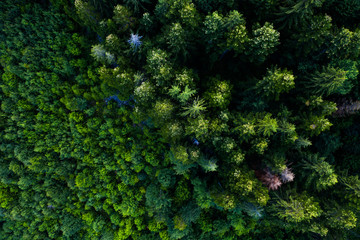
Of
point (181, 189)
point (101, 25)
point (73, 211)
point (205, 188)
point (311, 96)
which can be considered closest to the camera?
point (311, 96)

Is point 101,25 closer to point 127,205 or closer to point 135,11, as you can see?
point 135,11

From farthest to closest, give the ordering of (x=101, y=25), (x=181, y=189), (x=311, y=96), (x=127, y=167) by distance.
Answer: (x=127, y=167), (x=181, y=189), (x=101, y=25), (x=311, y=96)

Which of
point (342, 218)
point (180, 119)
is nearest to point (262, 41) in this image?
point (180, 119)

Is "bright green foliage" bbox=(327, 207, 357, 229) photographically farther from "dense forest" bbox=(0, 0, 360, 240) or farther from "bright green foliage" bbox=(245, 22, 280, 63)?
"bright green foliage" bbox=(245, 22, 280, 63)

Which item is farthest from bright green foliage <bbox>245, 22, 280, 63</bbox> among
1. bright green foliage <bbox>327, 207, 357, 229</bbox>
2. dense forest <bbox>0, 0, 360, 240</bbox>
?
bright green foliage <bbox>327, 207, 357, 229</bbox>

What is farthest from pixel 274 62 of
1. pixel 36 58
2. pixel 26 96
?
pixel 26 96

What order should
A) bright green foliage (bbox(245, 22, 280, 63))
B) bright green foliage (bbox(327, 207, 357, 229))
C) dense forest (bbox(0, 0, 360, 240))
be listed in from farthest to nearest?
1. bright green foliage (bbox(327, 207, 357, 229))
2. dense forest (bbox(0, 0, 360, 240))
3. bright green foliage (bbox(245, 22, 280, 63))

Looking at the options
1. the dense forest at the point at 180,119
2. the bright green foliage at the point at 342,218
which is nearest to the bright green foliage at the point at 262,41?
the dense forest at the point at 180,119

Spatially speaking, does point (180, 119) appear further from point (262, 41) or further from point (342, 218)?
point (342, 218)

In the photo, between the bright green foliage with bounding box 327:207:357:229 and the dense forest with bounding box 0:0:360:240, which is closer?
the dense forest with bounding box 0:0:360:240
